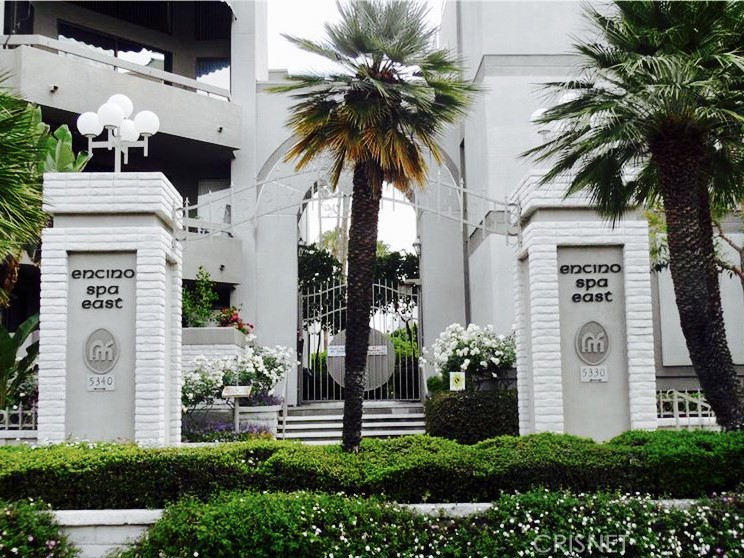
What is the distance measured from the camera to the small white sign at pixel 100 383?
38.2 feet

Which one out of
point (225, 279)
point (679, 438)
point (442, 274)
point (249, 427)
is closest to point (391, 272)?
point (442, 274)

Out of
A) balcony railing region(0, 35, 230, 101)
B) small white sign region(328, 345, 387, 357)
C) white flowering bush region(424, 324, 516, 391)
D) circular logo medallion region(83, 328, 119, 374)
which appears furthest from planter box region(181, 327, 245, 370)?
balcony railing region(0, 35, 230, 101)

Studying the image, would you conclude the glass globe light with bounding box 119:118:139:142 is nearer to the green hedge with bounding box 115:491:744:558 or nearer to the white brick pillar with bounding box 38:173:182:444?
the white brick pillar with bounding box 38:173:182:444

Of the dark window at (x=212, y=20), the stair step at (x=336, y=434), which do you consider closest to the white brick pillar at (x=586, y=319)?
the stair step at (x=336, y=434)

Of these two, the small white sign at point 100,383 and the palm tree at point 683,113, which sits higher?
the palm tree at point 683,113

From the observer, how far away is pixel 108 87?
1962 cm

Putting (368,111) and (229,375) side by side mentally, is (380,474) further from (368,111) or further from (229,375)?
(229,375)

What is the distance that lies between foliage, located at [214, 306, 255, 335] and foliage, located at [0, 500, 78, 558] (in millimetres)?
10629

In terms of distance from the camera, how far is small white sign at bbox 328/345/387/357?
20016mm

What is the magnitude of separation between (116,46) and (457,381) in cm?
1402

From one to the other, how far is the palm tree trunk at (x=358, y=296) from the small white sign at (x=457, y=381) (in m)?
4.68

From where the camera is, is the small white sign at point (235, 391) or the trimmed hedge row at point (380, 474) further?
the small white sign at point (235, 391)

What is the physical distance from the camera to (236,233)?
21.3 meters

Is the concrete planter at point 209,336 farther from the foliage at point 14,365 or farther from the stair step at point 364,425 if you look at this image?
the foliage at point 14,365
